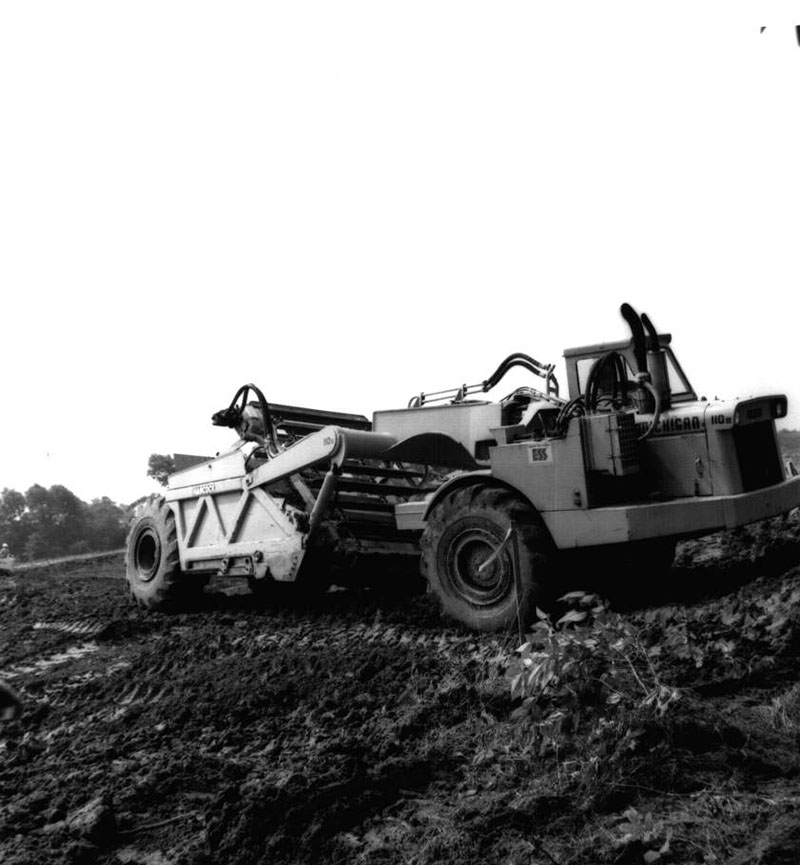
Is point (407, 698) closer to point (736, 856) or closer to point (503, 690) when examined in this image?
point (503, 690)

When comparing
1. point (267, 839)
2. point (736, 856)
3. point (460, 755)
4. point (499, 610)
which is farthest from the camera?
point (499, 610)

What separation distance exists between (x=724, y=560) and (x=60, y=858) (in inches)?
231

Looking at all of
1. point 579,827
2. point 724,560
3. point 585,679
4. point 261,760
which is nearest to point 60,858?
point 261,760

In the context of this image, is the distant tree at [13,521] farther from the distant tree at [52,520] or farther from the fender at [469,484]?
the fender at [469,484]

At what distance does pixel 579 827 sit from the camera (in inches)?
138

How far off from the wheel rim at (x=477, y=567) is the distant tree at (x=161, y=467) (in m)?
4.41

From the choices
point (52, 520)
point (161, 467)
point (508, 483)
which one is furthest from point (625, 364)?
point (52, 520)

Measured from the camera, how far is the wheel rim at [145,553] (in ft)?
32.4

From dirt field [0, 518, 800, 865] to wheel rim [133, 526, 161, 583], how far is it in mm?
2662

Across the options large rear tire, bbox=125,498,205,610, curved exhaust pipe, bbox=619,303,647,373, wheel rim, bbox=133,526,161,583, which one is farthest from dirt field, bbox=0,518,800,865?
wheel rim, bbox=133,526,161,583

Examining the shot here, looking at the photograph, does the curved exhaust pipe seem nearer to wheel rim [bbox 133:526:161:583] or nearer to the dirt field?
the dirt field

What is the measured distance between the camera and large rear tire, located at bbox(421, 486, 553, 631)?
624 centimetres

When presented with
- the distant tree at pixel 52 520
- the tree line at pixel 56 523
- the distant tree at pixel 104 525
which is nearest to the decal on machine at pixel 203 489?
the tree line at pixel 56 523

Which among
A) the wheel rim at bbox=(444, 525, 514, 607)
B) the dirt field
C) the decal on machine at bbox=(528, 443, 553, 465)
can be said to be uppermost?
the decal on machine at bbox=(528, 443, 553, 465)
